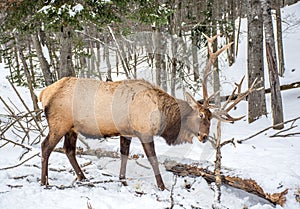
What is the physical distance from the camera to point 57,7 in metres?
6.43

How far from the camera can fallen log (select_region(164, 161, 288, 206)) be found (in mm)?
3561

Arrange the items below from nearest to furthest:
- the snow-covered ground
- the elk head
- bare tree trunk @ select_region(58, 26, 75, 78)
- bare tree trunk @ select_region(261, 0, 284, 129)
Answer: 1. the snow-covered ground
2. the elk head
3. bare tree trunk @ select_region(261, 0, 284, 129)
4. bare tree trunk @ select_region(58, 26, 75, 78)

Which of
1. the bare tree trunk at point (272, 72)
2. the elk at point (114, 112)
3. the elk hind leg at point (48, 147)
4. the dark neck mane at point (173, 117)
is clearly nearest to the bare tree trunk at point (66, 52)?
the elk at point (114, 112)

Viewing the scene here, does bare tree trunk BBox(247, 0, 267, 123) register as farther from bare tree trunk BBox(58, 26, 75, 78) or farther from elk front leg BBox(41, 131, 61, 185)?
elk front leg BBox(41, 131, 61, 185)

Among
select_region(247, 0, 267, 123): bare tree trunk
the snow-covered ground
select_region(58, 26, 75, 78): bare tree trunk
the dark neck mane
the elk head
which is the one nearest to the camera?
the snow-covered ground

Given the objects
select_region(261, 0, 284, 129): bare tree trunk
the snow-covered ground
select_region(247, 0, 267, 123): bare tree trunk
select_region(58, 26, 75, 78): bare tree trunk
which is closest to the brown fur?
the snow-covered ground

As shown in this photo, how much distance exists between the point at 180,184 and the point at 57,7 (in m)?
4.18

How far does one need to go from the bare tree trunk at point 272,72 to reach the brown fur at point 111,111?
3.36 metres

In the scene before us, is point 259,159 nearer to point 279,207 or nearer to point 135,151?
point 279,207

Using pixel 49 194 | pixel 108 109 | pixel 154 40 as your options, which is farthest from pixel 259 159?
pixel 154 40

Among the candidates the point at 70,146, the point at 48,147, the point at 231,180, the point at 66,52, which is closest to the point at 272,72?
the point at 231,180

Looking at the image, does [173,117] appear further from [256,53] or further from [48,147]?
[256,53]

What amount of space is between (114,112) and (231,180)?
166 centimetres

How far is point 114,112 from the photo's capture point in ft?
14.4
